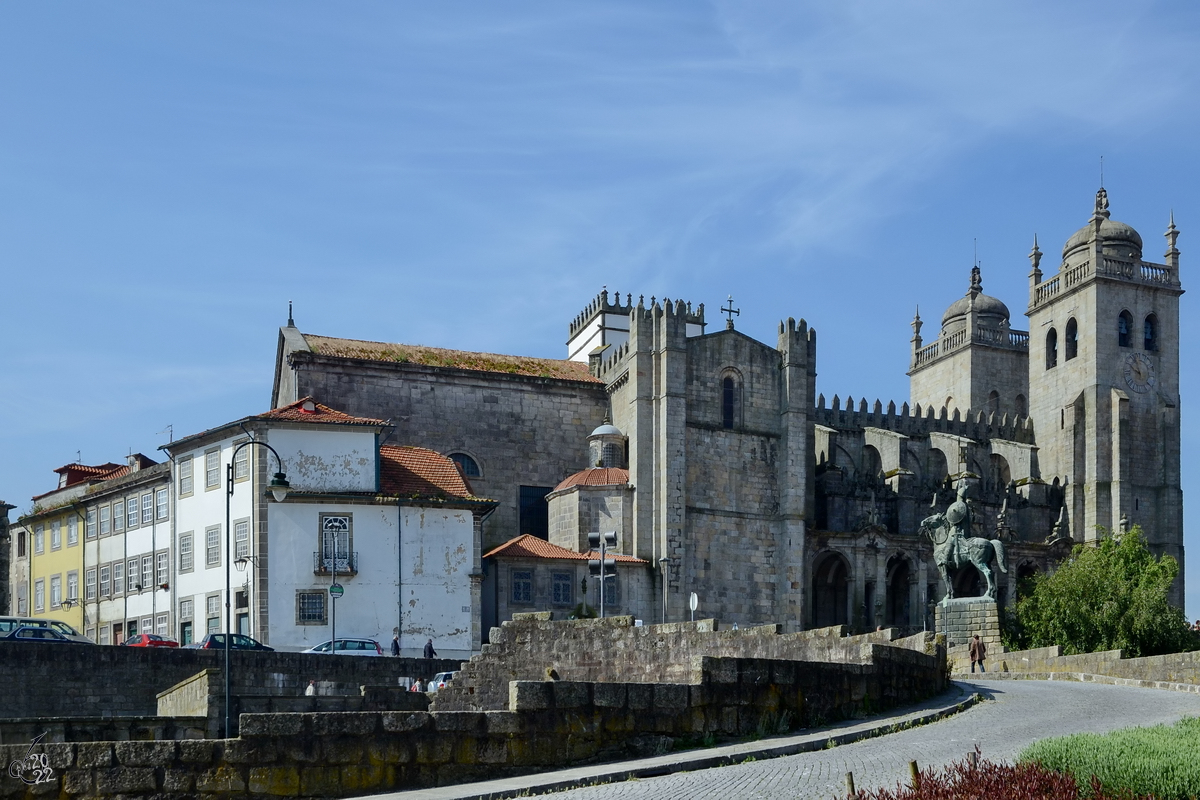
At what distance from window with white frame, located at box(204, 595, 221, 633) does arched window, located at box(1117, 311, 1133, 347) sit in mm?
43583

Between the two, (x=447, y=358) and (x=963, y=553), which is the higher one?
(x=447, y=358)

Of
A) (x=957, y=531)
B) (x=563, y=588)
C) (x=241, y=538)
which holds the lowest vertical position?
(x=563, y=588)

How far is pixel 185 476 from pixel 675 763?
37217mm

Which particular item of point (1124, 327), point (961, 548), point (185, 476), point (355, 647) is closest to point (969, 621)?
point (961, 548)

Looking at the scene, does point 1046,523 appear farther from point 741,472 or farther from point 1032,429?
point 741,472

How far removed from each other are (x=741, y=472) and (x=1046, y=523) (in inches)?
676

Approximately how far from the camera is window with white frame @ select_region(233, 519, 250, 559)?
151ft

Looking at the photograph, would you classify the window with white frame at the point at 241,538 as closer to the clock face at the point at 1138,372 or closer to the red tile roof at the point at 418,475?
the red tile roof at the point at 418,475

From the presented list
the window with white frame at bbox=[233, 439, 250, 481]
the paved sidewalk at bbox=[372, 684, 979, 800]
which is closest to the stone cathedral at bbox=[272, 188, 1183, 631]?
the window with white frame at bbox=[233, 439, 250, 481]

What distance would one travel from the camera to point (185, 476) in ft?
164

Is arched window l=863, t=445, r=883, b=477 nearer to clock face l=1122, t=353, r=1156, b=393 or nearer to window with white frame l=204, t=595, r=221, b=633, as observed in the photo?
clock face l=1122, t=353, r=1156, b=393

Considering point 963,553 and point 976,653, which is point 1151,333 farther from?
point 976,653

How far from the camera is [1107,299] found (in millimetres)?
70812

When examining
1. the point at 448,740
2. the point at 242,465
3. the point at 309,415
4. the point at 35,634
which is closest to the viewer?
the point at 448,740
